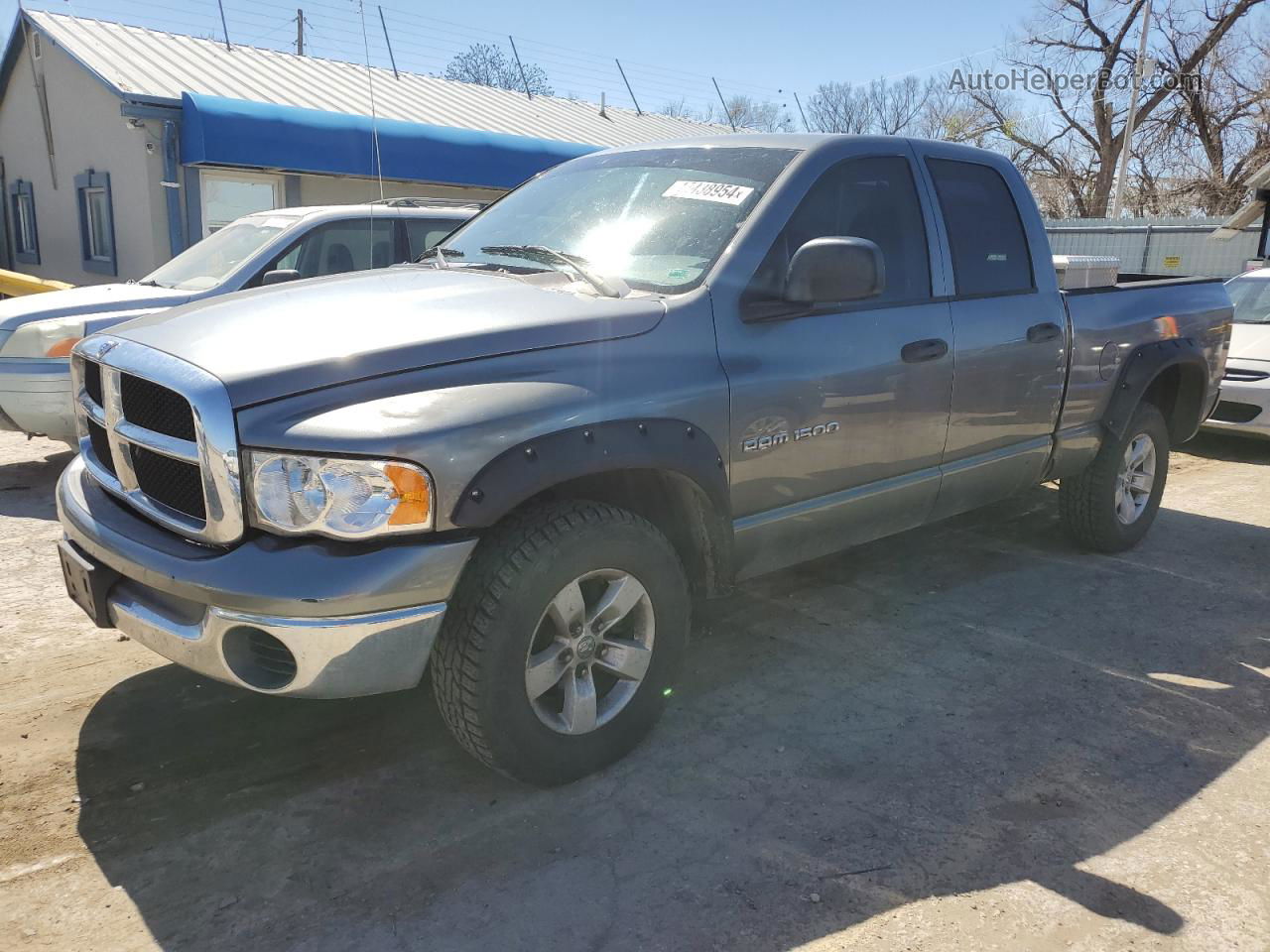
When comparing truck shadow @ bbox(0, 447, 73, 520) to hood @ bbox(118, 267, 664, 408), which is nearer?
hood @ bbox(118, 267, 664, 408)

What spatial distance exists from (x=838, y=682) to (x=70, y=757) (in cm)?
262

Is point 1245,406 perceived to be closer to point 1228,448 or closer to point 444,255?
point 1228,448

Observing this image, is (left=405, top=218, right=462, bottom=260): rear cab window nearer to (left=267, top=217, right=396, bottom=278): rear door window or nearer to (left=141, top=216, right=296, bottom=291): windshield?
(left=267, top=217, right=396, bottom=278): rear door window

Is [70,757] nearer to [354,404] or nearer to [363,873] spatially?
[363,873]

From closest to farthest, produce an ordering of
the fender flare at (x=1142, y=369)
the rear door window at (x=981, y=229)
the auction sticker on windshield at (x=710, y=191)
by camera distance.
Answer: the auction sticker on windshield at (x=710, y=191), the rear door window at (x=981, y=229), the fender flare at (x=1142, y=369)

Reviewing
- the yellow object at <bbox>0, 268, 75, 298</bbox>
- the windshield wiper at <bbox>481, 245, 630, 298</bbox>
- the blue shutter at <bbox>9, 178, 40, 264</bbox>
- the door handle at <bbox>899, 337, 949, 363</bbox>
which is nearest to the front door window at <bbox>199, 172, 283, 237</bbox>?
the yellow object at <bbox>0, 268, 75, 298</bbox>

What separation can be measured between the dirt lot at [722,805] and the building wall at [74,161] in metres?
10.4

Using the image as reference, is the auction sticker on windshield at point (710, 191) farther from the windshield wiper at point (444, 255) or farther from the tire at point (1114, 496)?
the tire at point (1114, 496)

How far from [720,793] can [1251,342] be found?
776 centimetres

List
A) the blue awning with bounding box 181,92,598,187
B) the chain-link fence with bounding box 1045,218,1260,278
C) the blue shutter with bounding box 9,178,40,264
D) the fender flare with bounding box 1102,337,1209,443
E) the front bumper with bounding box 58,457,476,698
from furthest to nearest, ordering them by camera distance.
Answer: the blue shutter with bounding box 9,178,40,264
the chain-link fence with bounding box 1045,218,1260,278
the blue awning with bounding box 181,92,598,187
the fender flare with bounding box 1102,337,1209,443
the front bumper with bounding box 58,457,476,698

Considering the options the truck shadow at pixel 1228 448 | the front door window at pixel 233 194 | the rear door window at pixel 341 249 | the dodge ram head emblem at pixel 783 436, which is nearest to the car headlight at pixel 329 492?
the dodge ram head emblem at pixel 783 436

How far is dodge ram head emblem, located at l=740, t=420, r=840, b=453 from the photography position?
10.9ft

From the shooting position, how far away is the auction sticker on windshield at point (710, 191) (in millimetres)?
3568

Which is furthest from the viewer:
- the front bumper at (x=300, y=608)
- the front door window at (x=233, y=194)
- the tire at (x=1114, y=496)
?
the front door window at (x=233, y=194)
